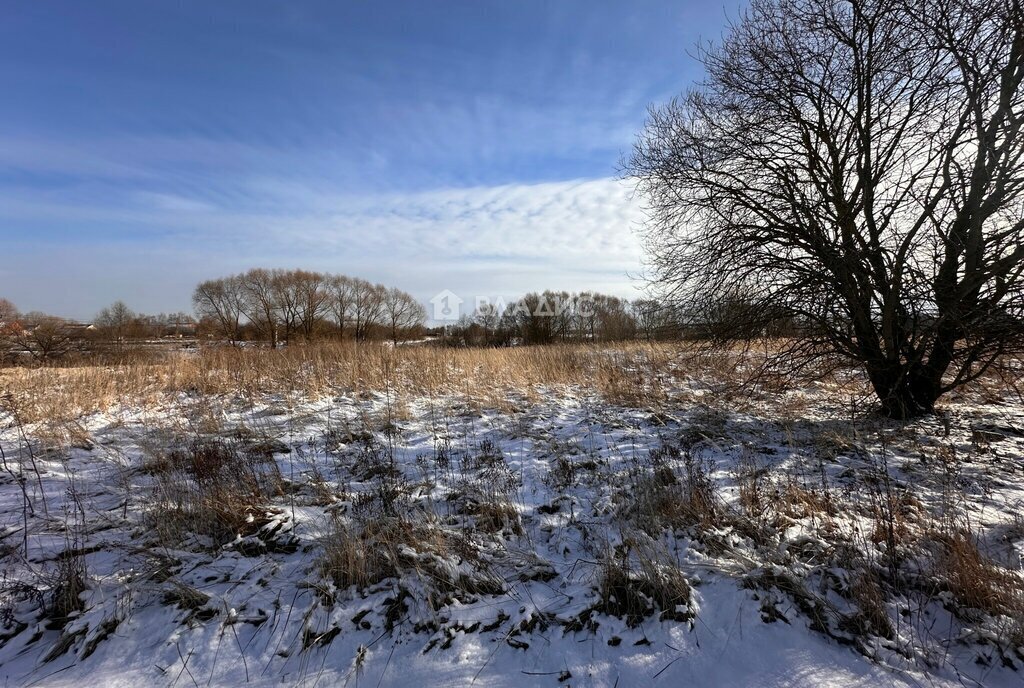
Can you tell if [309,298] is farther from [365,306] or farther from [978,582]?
[978,582]

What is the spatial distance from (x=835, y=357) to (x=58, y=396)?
481 inches

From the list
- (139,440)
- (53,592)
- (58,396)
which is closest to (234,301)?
(58,396)

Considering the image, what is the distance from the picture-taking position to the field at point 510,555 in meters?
2.02

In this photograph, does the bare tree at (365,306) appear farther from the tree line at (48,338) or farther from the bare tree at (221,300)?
the tree line at (48,338)

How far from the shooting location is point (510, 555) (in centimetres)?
276

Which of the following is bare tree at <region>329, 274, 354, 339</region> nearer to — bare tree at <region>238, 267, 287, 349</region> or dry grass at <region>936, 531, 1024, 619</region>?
bare tree at <region>238, 267, 287, 349</region>

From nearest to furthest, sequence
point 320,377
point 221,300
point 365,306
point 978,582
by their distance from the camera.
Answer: point 978,582 → point 320,377 → point 221,300 → point 365,306

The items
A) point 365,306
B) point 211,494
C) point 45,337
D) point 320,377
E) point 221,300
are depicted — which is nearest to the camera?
point 211,494

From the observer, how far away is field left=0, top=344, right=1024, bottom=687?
6.64 ft

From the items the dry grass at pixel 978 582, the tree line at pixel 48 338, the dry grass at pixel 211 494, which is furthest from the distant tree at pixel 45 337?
the dry grass at pixel 978 582

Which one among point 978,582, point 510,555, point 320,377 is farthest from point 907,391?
point 320,377

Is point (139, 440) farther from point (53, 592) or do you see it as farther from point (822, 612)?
point (822, 612)

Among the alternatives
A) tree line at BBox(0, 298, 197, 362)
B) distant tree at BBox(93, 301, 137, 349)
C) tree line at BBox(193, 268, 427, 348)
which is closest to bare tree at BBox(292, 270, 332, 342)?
tree line at BBox(193, 268, 427, 348)

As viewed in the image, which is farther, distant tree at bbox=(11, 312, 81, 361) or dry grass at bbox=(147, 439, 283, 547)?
distant tree at bbox=(11, 312, 81, 361)
